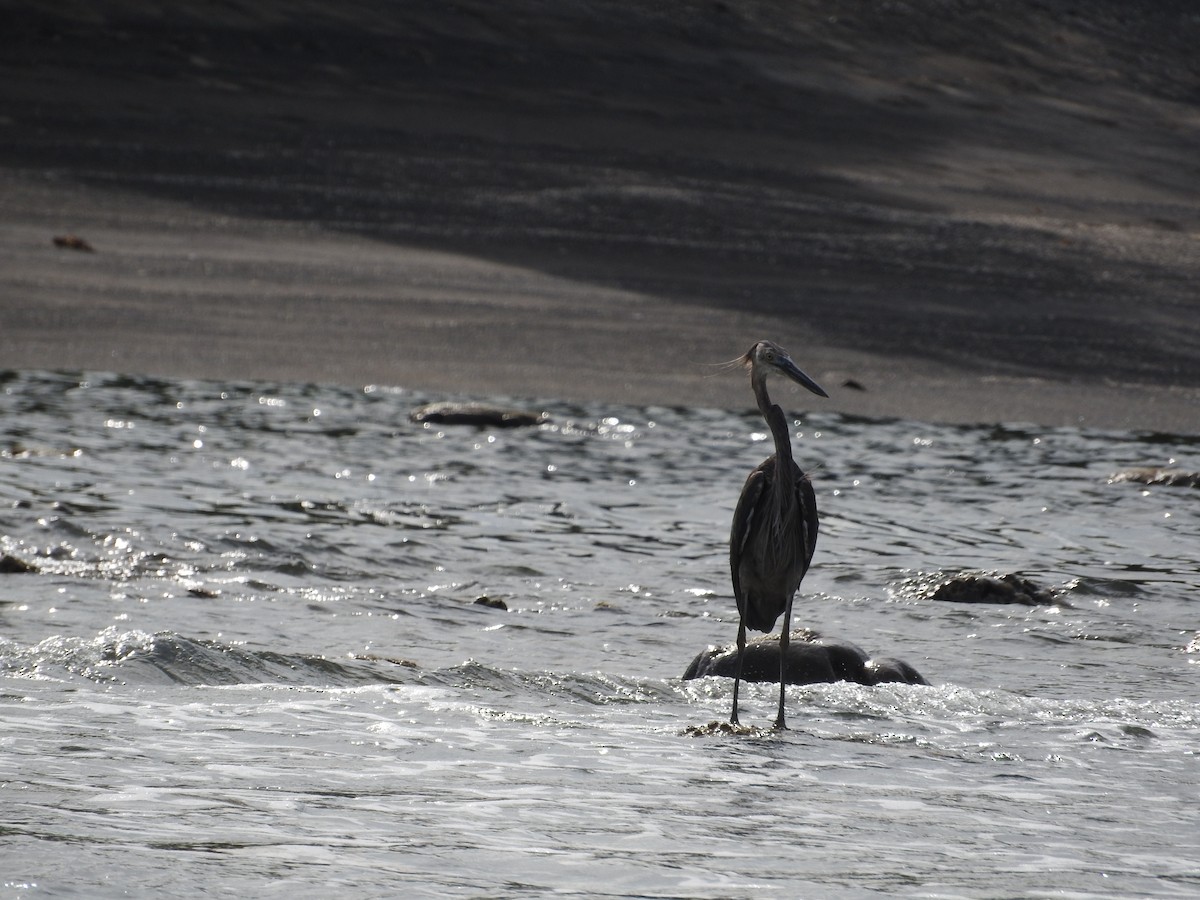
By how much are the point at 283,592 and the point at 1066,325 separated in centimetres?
1284

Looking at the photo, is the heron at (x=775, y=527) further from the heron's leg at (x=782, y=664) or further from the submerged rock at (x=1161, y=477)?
the submerged rock at (x=1161, y=477)

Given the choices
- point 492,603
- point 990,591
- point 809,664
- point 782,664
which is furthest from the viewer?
point 990,591

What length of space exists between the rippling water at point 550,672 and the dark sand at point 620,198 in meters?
3.48

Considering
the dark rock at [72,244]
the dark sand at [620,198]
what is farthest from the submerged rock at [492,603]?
the dark rock at [72,244]

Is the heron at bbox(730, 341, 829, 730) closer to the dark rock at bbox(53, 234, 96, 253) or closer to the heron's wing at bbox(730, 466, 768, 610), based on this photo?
the heron's wing at bbox(730, 466, 768, 610)

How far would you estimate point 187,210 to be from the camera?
23281 mm

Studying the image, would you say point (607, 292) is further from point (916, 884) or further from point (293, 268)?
point (916, 884)

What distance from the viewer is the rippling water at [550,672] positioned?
501cm

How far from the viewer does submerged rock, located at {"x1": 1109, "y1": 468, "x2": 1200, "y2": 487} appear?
12.5 meters

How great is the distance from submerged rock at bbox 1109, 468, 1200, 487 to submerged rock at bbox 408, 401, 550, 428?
4.66 metres

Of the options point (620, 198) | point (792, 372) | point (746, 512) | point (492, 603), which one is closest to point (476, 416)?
point (492, 603)

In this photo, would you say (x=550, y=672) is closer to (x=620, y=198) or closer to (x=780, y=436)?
(x=780, y=436)

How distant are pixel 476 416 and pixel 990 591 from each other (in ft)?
20.7

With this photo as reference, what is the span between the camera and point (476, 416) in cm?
1477
